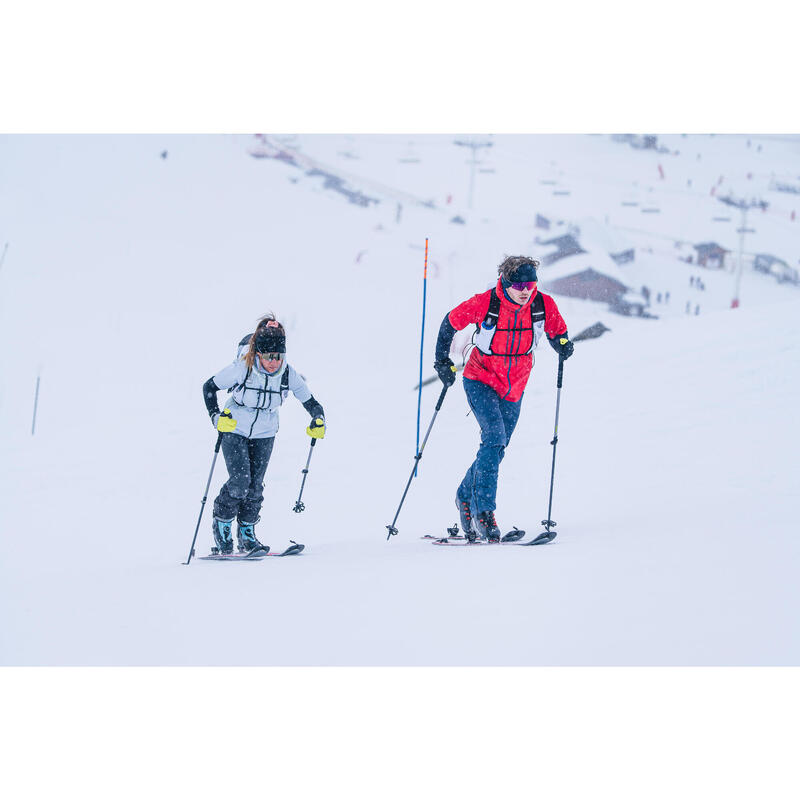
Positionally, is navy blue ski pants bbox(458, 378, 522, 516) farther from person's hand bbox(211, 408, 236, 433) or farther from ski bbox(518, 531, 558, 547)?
person's hand bbox(211, 408, 236, 433)

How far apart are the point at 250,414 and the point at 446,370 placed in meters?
1.04

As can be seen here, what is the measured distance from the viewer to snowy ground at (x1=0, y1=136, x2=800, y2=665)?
357cm

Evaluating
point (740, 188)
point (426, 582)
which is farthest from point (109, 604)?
point (740, 188)

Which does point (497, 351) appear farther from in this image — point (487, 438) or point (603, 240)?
point (603, 240)

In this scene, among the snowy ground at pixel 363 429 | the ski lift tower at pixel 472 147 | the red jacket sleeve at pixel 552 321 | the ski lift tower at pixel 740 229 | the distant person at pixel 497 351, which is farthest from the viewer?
the ski lift tower at pixel 740 229

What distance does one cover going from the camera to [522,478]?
5832mm

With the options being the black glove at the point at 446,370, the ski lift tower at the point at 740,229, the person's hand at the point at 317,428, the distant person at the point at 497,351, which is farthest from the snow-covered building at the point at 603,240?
the person's hand at the point at 317,428

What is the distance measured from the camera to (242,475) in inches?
179

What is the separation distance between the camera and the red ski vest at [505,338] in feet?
14.2

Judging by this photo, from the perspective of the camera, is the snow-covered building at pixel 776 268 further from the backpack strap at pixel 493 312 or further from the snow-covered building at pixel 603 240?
the backpack strap at pixel 493 312

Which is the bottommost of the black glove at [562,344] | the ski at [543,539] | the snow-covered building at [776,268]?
the ski at [543,539]

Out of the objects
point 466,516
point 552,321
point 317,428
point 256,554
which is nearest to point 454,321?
point 552,321

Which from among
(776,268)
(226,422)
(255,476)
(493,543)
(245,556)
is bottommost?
(245,556)

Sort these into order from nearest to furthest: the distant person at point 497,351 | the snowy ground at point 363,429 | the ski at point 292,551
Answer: the snowy ground at point 363,429 → the distant person at point 497,351 → the ski at point 292,551
